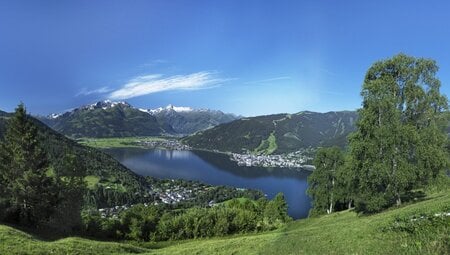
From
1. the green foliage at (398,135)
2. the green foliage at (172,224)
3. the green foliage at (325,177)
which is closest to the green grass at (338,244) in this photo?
the green foliage at (398,135)

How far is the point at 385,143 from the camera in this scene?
33250mm

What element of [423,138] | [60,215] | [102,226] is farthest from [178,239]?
[423,138]

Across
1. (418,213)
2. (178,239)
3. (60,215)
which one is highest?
(418,213)

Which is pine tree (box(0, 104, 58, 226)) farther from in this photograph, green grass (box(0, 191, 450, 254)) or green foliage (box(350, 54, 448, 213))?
green foliage (box(350, 54, 448, 213))

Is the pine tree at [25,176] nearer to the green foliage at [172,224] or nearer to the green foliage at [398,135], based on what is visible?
the green foliage at [172,224]

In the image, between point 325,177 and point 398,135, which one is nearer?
point 398,135

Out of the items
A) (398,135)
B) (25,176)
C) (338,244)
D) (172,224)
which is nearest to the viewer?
(338,244)

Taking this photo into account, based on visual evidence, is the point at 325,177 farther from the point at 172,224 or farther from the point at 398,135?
the point at 398,135

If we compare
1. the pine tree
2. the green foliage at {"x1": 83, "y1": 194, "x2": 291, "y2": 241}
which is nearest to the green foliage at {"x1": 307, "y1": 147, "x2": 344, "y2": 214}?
the green foliage at {"x1": 83, "y1": 194, "x2": 291, "y2": 241}

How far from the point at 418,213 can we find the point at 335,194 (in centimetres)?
5106

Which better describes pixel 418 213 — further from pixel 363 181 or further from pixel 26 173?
pixel 26 173

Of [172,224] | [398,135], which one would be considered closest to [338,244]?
[398,135]

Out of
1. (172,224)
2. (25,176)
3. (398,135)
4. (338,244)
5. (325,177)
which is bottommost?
(172,224)

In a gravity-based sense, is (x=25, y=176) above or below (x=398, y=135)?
below
